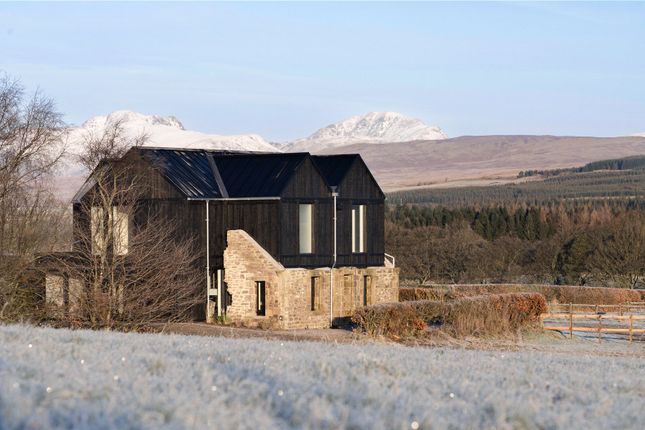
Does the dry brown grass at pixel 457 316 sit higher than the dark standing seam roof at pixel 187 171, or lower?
lower

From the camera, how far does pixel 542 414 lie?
10.2m

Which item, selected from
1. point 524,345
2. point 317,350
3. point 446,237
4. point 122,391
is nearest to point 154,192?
point 524,345

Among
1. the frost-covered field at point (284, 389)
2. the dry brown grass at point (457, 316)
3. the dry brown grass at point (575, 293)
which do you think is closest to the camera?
the frost-covered field at point (284, 389)

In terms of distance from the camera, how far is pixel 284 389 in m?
10.6

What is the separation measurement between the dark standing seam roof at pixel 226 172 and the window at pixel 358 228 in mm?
3993

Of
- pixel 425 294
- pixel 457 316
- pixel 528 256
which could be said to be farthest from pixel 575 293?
pixel 457 316

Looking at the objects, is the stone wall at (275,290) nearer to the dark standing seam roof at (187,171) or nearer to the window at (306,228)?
the window at (306,228)

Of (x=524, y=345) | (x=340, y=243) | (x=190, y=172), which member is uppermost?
(x=190, y=172)

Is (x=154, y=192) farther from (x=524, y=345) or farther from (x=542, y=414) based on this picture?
(x=542, y=414)

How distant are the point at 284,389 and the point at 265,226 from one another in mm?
28696

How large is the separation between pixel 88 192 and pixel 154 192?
320 cm

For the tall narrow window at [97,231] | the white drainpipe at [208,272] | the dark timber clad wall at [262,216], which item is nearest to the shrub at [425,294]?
the dark timber clad wall at [262,216]

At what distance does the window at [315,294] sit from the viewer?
3981 centimetres

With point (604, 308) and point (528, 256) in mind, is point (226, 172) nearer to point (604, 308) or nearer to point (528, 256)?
point (604, 308)
